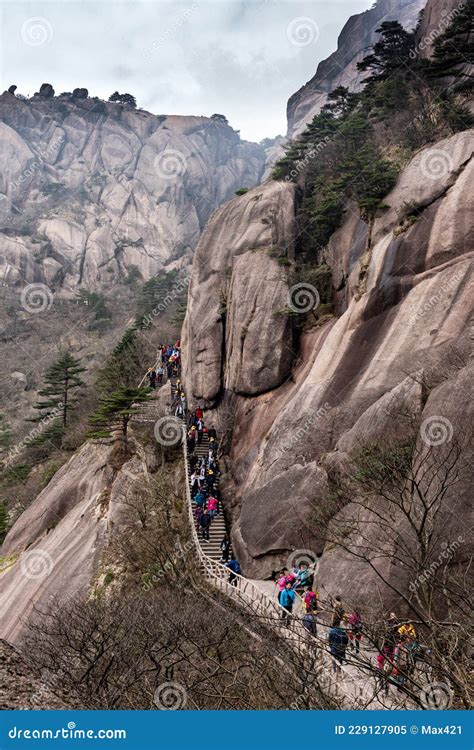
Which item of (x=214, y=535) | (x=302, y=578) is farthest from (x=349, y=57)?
(x=302, y=578)

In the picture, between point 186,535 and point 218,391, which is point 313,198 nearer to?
point 218,391

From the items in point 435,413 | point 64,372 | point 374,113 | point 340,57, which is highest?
point 340,57

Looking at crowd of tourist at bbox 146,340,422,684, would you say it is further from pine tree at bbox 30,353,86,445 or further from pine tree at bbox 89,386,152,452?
pine tree at bbox 30,353,86,445

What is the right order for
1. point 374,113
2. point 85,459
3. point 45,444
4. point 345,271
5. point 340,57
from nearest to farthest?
1. point 345,271
2. point 85,459
3. point 374,113
4. point 45,444
5. point 340,57

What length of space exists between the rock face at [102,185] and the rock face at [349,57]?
22604 mm

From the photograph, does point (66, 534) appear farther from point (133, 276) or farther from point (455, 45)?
point (133, 276)

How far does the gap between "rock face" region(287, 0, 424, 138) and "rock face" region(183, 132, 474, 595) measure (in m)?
62.8

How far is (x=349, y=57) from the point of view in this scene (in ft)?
292

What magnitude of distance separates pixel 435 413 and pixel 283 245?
17.9 meters

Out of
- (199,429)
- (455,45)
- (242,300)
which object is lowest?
(199,429)

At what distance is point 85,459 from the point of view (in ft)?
96.5

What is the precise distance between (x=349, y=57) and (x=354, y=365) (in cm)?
8774

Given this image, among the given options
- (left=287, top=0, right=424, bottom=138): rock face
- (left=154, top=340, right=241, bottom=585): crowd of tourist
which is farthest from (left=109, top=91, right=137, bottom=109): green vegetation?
(left=154, top=340, right=241, bottom=585): crowd of tourist

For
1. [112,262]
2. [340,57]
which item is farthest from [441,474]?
[340,57]
